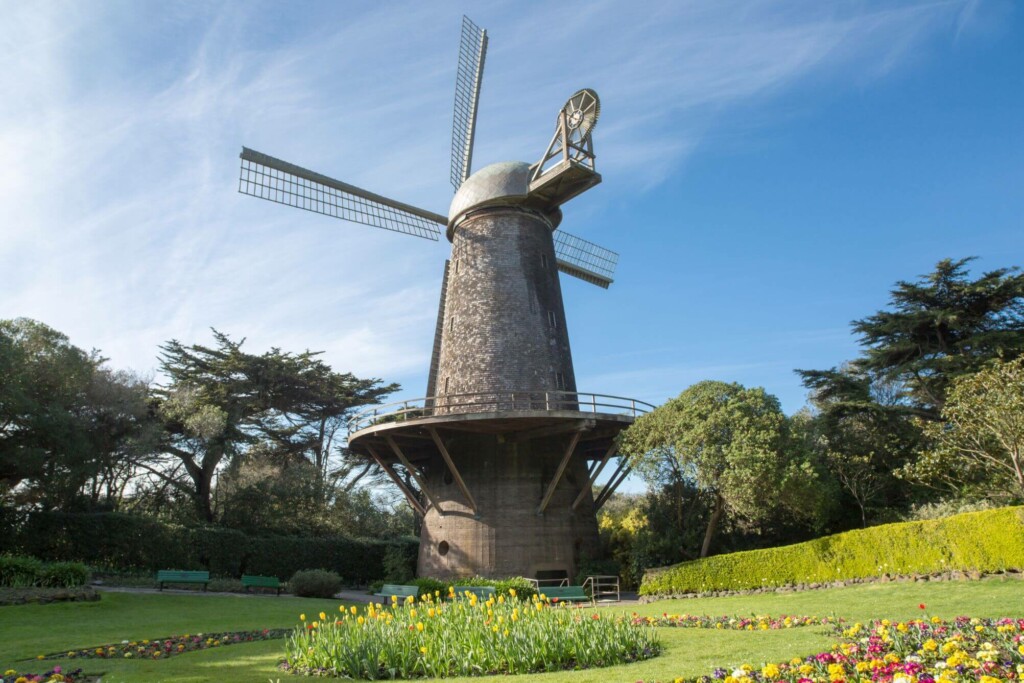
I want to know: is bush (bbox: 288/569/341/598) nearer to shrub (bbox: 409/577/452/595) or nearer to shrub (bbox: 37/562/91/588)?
shrub (bbox: 409/577/452/595)

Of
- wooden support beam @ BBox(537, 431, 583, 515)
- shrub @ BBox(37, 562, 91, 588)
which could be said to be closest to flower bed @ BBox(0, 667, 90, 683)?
shrub @ BBox(37, 562, 91, 588)

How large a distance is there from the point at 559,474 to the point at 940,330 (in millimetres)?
14170

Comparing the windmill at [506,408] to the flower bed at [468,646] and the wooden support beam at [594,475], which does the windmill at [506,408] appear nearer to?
the wooden support beam at [594,475]

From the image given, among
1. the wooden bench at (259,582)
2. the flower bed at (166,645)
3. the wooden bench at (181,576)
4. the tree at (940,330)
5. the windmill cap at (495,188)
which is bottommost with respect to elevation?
the flower bed at (166,645)

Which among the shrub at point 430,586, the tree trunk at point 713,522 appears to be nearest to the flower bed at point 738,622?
the shrub at point 430,586

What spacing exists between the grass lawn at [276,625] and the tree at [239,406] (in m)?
10.4

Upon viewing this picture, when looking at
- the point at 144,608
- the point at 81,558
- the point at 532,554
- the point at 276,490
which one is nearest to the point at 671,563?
the point at 532,554

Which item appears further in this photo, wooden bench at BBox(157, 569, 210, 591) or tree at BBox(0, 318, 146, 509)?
tree at BBox(0, 318, 146, 509)

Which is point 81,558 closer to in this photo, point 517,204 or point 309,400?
point 309,400

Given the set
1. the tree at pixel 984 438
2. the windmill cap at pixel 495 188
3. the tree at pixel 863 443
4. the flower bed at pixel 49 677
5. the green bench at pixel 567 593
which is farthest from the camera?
the windmill cap at pixel 495 188

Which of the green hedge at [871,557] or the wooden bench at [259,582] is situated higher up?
the green hedge at [871,557]

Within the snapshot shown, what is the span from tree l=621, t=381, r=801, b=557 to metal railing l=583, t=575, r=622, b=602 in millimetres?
2578

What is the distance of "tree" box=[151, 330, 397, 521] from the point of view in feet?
87.4

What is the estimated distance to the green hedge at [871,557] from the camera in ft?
41.4
